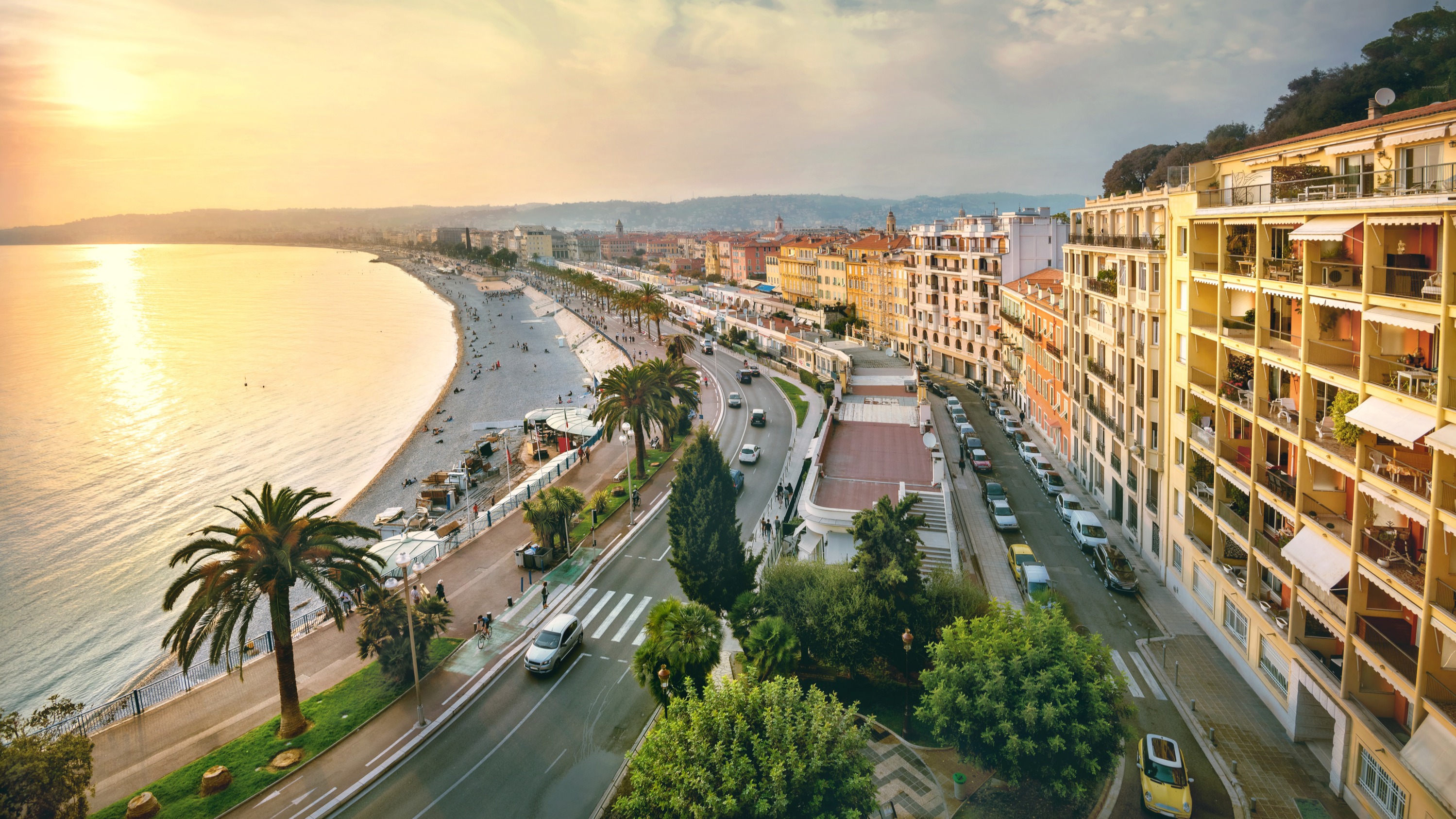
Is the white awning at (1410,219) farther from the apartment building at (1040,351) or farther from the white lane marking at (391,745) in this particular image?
the apartment building at (1040,351)

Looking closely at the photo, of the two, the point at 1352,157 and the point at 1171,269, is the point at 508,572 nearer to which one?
the point at 1171,269

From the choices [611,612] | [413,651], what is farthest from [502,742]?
[611,612]

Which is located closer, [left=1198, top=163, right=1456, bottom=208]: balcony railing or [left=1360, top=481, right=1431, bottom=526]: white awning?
[left=1360, top=481, right=1431, bottom=526]: white awning

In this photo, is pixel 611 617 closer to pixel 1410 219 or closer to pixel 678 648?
pixel 678 648

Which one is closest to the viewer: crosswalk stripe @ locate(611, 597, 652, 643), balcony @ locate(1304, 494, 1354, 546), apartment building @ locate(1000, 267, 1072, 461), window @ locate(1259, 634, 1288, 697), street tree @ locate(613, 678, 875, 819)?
street tree @ locate(613, 678, 875, 819)

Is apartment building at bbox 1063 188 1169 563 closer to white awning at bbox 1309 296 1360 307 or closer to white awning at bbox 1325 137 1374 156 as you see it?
white awning at bbox 1325 137 1374 156

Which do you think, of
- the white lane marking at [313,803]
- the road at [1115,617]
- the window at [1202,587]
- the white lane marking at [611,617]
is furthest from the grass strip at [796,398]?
the white lane marking at [313,803]

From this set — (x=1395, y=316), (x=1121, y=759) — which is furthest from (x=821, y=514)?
(x=1395, y=316)

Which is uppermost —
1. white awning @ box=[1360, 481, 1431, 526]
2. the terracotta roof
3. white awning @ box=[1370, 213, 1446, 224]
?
the terracotta roof

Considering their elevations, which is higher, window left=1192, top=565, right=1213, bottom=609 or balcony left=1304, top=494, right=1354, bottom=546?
balcony left=1304, top=494, right=1354, bottom=546

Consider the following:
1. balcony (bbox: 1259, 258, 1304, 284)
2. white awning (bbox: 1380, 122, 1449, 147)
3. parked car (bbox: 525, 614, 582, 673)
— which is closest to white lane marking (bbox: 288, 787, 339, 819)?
parked car (bbox: 525, 614, 582, 673)
